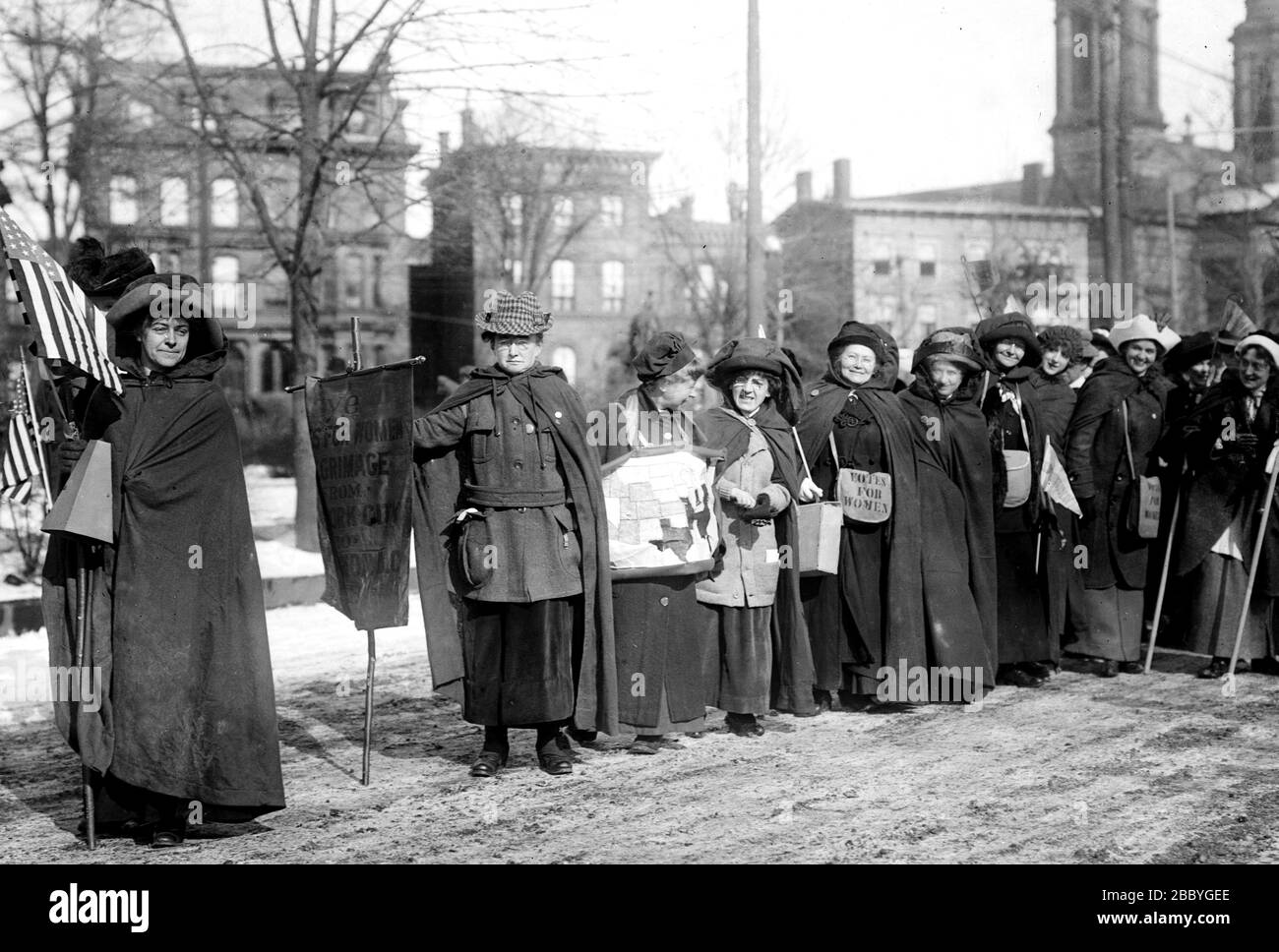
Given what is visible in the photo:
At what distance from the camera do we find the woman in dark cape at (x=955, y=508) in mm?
8594

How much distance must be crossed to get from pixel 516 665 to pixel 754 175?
10.2 m

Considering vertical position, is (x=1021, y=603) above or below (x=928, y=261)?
below

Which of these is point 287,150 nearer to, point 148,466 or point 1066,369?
point 1066,369

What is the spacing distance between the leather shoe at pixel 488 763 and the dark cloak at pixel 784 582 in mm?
1765

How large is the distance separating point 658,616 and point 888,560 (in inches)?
69.0

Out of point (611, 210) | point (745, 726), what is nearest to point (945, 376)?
point (745, 726)

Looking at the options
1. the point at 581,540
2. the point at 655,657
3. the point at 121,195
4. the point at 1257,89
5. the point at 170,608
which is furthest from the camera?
the point at 1257,89

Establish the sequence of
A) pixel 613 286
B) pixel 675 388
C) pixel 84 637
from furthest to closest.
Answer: pixel 613 286 → pixel 675 388 → pixel 84 637

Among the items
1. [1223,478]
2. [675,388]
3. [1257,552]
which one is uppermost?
[675,388]

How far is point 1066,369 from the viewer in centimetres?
1087

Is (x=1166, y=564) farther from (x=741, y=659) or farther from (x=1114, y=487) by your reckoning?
(x=741, y=659)

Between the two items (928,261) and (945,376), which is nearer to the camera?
(945,376)

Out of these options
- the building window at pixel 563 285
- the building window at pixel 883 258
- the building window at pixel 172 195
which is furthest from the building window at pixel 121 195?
the building window at pixel 883 258

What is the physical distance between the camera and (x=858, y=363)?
8.69 metres
